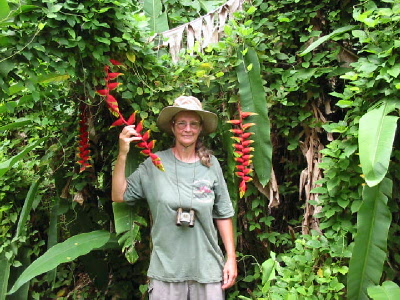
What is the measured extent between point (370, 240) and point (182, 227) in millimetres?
877

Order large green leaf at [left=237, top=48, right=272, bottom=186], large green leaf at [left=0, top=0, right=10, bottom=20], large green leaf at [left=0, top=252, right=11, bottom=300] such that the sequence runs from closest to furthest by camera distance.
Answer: large green leaf at [left=0, top=0, right=10, bottom=20] < large green leaf at [left=237, top=48, right=272, bottom=186] < large green leaf at [left=0, top=252, right=11, bottom=300]

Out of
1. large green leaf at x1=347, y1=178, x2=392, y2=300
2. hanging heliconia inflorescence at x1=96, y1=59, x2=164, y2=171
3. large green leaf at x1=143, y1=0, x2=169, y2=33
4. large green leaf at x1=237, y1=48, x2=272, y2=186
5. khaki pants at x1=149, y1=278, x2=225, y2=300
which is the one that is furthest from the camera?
large green leaf at x1=143, y1=0, x2=169, y2=33

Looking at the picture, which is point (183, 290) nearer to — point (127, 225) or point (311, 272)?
point (127, 225)

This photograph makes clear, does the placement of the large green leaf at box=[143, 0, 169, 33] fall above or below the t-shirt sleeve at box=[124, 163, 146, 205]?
above

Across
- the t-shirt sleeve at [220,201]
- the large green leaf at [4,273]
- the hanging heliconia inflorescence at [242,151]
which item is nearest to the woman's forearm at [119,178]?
the t-shirt sleeve at [220,201]

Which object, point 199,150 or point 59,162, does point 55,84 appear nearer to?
point 59,162

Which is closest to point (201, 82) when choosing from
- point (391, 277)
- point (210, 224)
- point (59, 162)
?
point (210, 224)

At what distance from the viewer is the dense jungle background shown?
2.05 meters

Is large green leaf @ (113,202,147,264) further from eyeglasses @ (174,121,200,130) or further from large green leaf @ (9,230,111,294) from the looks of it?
eyeglasses @ (174,121,200,130)

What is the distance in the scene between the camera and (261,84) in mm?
2502

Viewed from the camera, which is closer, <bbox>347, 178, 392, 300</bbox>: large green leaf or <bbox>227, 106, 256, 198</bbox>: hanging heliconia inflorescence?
<bbox>347, 178, 392, 300</bbox>: large green leaf

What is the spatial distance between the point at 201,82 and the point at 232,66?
0.72 feet

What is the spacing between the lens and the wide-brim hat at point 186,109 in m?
2.19

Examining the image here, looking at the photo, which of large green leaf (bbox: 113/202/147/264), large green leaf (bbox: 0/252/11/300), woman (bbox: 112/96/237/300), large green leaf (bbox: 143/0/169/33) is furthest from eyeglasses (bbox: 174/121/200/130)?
large green leaf (bbox: 0/252/11/300)
